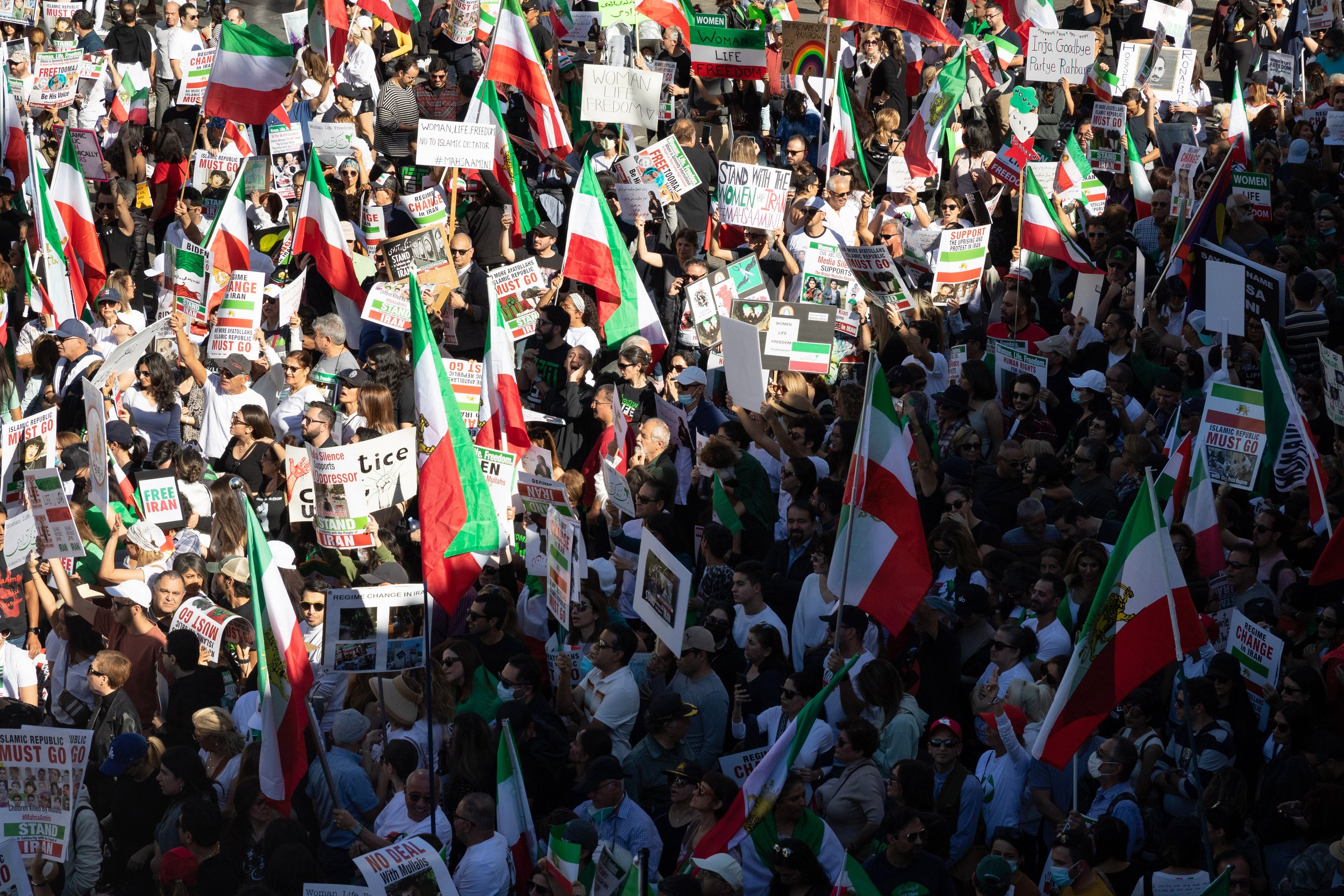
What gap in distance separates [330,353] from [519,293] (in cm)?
150

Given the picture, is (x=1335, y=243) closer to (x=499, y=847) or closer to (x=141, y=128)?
(x=499, y=847)

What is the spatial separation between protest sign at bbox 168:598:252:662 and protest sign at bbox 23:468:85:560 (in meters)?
1.03

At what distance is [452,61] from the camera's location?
19.7 m

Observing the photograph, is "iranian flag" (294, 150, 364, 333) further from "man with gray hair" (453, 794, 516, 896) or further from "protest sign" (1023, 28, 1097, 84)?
Result: "man with gray hair" (453, 794, 516, 896)

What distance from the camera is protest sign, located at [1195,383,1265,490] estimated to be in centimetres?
992

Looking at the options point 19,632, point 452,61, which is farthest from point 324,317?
point 452,61

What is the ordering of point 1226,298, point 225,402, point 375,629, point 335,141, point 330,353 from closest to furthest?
point 375,629, point 1226,298, point 225,402, point 330,353, point 335,141

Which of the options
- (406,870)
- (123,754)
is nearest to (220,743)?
(123,754)

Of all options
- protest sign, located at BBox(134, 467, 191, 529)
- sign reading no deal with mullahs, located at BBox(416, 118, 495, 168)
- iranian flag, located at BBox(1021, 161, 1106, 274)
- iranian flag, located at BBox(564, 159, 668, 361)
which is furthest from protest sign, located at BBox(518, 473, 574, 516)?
iranian flag, located at BBox(1021, 161, 1106, 274)

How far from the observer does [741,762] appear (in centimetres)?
793

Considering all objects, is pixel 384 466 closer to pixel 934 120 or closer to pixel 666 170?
pixel 666 170

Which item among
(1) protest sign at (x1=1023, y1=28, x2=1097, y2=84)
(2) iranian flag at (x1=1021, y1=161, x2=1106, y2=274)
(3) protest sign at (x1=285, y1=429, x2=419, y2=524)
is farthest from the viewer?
(1) protest sign at (x1=1023, y1=28, x2=1097, y2=84)

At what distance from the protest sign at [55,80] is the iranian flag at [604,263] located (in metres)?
7.27

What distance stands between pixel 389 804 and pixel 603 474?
3295mm
